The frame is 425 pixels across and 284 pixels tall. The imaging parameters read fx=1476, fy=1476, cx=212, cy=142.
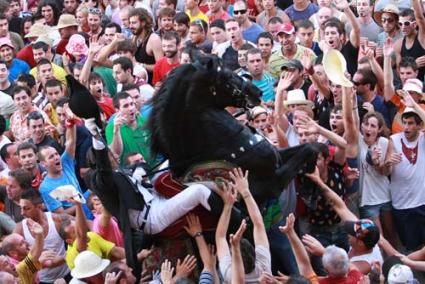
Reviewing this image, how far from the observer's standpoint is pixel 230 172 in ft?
36.0

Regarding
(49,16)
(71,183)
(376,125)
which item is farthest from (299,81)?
(49,16)

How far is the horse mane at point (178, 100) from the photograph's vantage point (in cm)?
1098

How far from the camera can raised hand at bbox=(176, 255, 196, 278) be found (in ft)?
35.6

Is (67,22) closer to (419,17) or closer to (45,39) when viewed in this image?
(45,39)

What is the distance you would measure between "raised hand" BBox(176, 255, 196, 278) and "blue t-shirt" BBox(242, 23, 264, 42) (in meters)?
6.03

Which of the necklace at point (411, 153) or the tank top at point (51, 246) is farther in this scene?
the necklace at point (411, 153)

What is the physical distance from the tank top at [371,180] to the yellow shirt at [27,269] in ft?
10.5

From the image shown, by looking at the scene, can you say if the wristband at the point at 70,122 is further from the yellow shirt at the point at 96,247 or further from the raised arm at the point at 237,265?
the raised arm at the point at 237,265

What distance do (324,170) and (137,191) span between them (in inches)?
81.0

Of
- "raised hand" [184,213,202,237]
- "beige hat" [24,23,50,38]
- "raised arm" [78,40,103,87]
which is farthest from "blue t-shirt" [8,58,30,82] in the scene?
"raised hand" [184,213,202,237]

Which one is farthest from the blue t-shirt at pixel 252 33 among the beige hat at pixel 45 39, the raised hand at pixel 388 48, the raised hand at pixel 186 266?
the raised hand at pixel 186 266

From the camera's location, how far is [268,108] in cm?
1398

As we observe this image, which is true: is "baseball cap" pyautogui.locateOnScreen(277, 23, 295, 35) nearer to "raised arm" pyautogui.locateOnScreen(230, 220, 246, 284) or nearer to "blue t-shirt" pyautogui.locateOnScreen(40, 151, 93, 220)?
"blue t-shirt" pyautogui.locateOnScreen(40, 151, 93, 220)

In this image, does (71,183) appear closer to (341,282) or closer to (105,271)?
(105,271)
